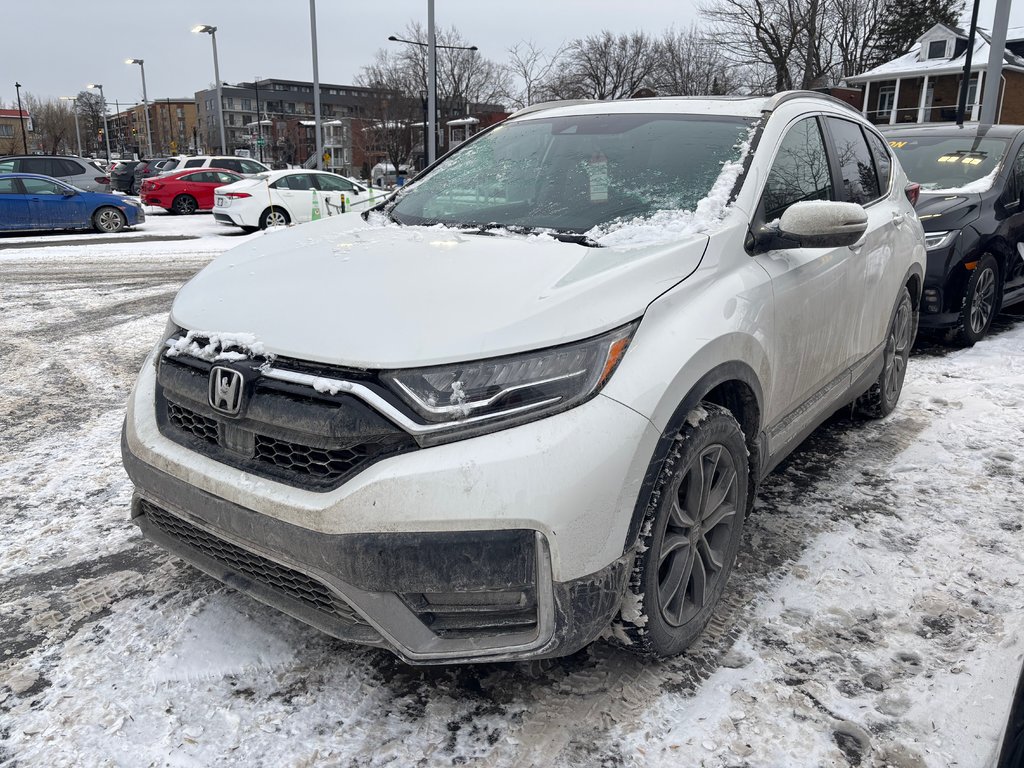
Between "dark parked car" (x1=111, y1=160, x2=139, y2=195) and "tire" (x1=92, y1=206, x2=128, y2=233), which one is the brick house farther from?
"tire" (x1=92, y1=206, x2=128, y2=233)

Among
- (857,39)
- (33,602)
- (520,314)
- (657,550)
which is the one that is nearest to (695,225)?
(520,314)

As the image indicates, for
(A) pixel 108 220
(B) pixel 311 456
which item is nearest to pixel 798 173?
(B) pixel 311 456

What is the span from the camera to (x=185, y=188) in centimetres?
2314

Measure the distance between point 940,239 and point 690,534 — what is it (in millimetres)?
5200

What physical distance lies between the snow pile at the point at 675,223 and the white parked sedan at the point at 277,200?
1528 centimetres

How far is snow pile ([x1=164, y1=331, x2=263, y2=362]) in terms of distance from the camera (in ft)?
7.48

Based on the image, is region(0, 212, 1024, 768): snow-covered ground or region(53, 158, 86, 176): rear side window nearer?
region(0, 212, 1024, 768): snow-covered ground

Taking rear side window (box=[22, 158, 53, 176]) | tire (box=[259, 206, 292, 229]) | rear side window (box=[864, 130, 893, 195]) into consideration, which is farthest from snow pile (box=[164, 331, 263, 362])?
rear side window (box=[22, 158, 53, 176])

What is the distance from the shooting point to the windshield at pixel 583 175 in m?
3.06

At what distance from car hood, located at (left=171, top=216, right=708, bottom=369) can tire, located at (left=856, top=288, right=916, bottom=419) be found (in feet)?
8.68

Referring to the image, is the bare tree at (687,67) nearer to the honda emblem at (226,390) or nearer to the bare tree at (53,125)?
the honda emblem at (226,390)

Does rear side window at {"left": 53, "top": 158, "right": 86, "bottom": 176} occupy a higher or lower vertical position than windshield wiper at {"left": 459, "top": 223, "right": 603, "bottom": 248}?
higher

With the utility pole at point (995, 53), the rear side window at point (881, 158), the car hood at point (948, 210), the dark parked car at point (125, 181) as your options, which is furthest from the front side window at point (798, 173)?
the dark parked car at point (125, 181)

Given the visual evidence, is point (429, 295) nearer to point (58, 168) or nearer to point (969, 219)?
point (969, 219)
